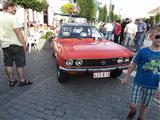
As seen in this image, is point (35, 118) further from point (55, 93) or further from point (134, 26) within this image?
point (134, 26)

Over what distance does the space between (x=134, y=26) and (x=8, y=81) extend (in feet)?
25.3

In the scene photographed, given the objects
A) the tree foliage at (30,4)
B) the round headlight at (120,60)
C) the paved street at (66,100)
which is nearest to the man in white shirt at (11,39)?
the paved street at (66,100)

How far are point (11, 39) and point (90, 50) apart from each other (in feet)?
6.15

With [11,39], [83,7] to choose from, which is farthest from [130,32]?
Answer: [83,7]

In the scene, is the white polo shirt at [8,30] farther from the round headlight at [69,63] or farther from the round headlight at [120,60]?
the round headlight at [120,60]

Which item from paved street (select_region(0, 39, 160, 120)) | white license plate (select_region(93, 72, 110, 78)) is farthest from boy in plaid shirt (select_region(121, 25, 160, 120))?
white license plate (select_region(93, 72, 110, 78))

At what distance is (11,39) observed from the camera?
544 centimetres

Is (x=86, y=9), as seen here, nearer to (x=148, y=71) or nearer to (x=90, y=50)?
(x=90, y=50)

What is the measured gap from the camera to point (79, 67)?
5383mm

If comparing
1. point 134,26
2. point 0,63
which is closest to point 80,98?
point 0,63

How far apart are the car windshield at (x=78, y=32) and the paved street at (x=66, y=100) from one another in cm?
133

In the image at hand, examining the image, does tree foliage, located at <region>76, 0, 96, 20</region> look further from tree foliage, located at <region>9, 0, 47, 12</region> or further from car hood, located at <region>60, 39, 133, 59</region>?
car hood, located at <region>60, 39, 133, 59</region>

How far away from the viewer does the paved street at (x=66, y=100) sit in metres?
4.25

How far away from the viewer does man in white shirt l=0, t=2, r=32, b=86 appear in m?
5.31
